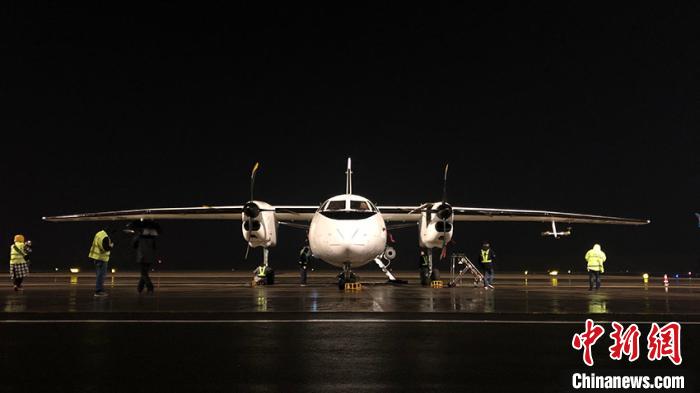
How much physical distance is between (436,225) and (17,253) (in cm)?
1520

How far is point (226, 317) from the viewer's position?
1220 cm

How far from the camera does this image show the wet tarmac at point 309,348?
6.41 m

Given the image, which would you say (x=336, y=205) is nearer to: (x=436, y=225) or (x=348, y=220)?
(x=348, y=220)

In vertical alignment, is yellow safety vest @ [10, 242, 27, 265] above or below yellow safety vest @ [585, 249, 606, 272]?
above

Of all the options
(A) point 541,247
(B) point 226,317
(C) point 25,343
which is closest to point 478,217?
(B) point 226,317

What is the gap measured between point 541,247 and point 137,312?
292ft

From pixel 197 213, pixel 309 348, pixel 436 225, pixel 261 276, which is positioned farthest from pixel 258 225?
pixel 309 348

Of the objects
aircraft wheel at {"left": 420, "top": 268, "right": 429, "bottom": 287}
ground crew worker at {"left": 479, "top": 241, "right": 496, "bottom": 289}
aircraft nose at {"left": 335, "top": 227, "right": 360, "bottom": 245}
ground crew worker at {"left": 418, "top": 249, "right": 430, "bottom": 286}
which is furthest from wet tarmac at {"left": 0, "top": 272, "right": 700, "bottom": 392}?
ground crew worker at {"left": 418, "top": 249, "right": 430, "bottom": 286}

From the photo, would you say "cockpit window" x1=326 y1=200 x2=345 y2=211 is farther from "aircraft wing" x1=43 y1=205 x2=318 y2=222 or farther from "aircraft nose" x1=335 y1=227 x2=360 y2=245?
"aircraft wing" x1=43 y1=205 x2=318 y2=222

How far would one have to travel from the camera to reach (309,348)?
8.38 m

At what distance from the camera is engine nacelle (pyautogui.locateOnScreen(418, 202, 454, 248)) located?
25.5 meters

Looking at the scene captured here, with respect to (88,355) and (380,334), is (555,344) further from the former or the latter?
(88,355)

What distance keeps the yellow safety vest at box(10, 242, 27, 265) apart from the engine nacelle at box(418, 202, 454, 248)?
49.0 feet

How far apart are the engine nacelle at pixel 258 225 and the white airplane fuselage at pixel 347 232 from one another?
3840 mm
